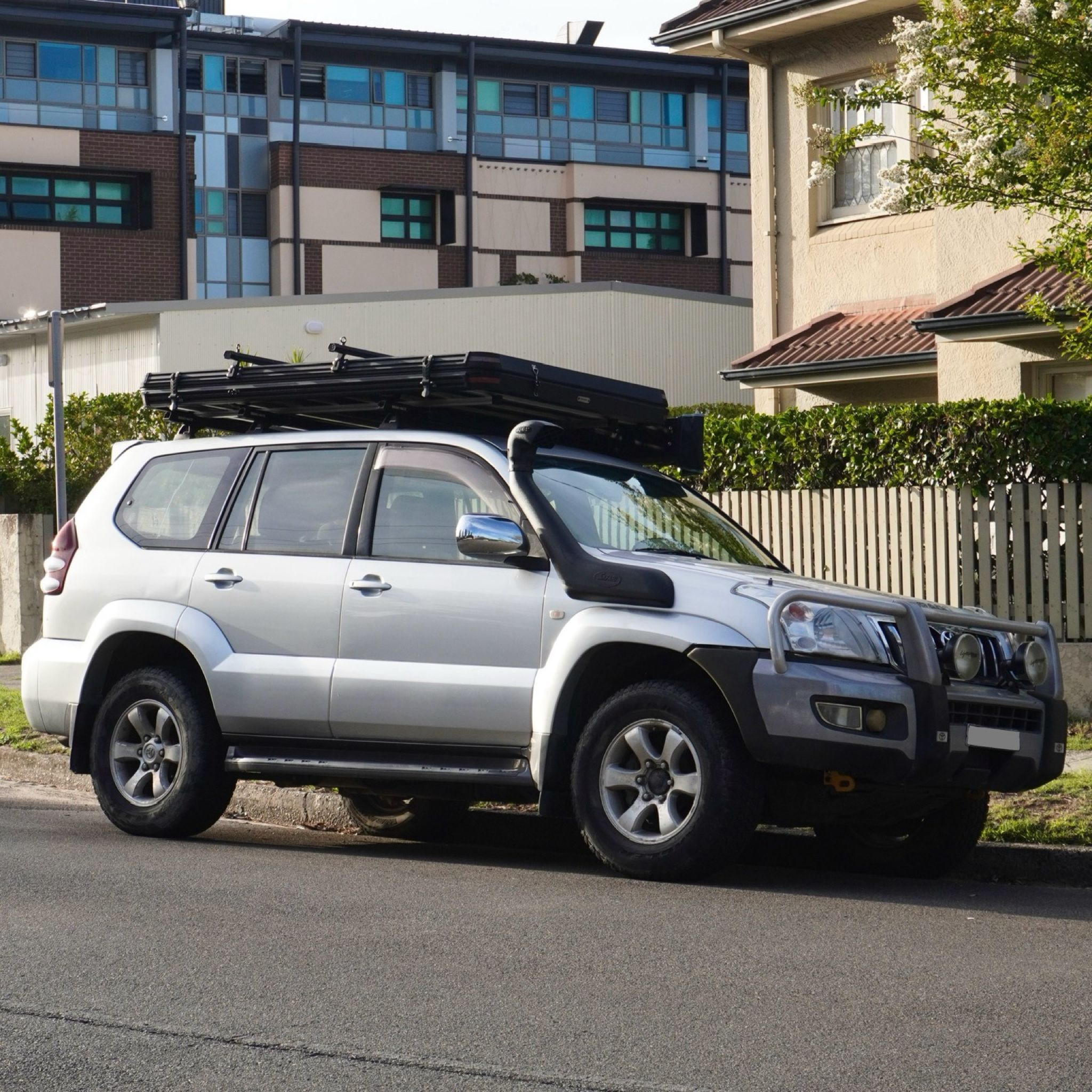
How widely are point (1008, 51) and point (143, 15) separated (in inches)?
1837

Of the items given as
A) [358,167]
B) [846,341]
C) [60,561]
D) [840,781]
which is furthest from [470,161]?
[840,781]

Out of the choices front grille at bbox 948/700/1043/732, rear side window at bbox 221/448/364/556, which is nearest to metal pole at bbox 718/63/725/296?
rear side window at bbox 221/448/364/556

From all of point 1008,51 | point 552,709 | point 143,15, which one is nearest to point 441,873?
point 552,709

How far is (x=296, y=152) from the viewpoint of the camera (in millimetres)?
53688

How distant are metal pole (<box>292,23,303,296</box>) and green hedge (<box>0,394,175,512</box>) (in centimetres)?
2889

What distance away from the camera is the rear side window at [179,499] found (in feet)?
28.6

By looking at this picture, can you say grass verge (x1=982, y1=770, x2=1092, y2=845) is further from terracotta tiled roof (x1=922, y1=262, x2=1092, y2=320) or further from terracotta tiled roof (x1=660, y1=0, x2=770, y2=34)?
terracotta tiled roof (x1=660, y1=0, x2=770, y2=34)

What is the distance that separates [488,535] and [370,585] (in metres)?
0.78

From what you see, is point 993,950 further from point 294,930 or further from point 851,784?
point 294,930

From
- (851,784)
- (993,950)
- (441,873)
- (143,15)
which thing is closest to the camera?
(993,950)

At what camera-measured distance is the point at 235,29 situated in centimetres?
5584

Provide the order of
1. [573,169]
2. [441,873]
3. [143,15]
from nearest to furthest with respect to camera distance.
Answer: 1. [441,873]
2. [143,15]
3. [573,169]

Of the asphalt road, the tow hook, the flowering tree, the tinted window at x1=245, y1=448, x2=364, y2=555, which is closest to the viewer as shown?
the asphalt road

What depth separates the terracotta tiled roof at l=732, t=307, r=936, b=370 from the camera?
17.9m
